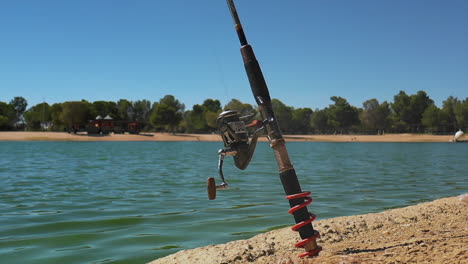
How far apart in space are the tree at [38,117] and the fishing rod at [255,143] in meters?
126

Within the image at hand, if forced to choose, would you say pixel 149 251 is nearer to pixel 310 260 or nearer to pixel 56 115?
pixel 310 260

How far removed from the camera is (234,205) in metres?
10.4

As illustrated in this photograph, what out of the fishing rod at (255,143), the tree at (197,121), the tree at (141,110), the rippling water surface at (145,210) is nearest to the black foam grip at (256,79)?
the fishing rod at (255,143)

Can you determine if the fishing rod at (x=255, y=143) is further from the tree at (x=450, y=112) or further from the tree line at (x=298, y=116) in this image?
the tree at (x=450, y=112)

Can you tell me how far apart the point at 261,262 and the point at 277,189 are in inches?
353

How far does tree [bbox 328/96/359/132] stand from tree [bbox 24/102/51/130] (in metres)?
86.7

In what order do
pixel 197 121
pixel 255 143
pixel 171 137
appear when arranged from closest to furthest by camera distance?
pixel 255 143 → pixel 171 137 → pixel 197 121

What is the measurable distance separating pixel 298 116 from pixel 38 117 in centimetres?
8174

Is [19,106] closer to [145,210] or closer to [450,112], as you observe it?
[450,112]

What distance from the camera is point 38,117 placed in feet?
403

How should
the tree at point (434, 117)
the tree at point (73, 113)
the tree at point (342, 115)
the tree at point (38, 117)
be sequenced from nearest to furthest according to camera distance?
the tree at point (73, 113), the tree at point (38, 117), the tree at point (434, 117), the tree at point (342, 115)

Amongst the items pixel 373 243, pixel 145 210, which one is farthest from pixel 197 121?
pixel 373 243

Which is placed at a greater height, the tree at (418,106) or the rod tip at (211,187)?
the tree at (418,106)

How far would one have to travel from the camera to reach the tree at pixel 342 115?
138 metres
